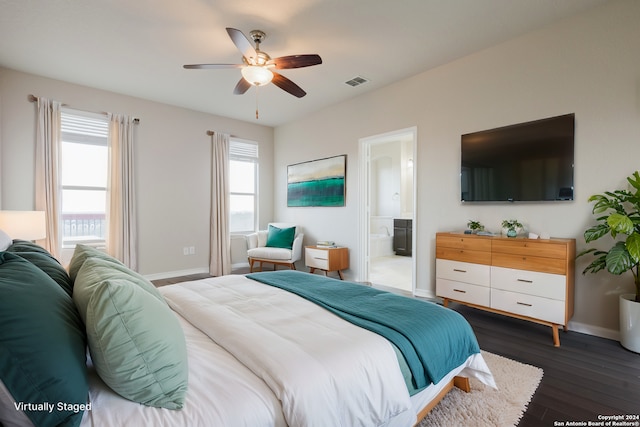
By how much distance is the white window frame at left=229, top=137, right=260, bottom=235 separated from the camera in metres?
5.68

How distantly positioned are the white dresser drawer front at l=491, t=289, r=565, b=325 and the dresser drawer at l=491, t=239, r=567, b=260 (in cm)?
38

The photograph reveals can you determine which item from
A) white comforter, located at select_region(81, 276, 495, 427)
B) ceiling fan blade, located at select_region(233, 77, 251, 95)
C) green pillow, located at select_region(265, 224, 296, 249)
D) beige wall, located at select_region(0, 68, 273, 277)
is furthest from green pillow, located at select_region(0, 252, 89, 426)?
green pillow, located at select_region(265, 224, 296, 249)

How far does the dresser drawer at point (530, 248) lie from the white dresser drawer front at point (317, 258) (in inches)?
91.9

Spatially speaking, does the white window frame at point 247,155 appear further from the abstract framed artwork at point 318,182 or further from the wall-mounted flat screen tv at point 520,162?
the wall-mounted flat screen tv at point 520,162


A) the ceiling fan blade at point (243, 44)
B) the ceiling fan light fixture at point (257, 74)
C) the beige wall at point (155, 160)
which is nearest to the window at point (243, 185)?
the beige wall at point (155, 160)

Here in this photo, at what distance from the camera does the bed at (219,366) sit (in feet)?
2.81

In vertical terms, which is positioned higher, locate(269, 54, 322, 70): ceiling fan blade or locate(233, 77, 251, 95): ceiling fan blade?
locate(233, 77, 251, 95): ceiling fan blade

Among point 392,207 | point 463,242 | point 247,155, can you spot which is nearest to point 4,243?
point 463,242

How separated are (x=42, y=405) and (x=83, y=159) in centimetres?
461

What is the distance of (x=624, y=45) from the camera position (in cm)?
246

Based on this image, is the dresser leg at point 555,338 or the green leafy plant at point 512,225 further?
the green leafy plant at point 512,225

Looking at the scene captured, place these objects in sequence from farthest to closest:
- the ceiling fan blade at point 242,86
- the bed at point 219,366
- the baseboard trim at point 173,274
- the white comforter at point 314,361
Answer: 1. the baseboard trim at point 173,274
2. the ceiling fan blade at point 242,86
3. the white comforter at point 314,361
4. the bed at point 219,366

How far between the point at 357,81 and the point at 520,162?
2206 mm

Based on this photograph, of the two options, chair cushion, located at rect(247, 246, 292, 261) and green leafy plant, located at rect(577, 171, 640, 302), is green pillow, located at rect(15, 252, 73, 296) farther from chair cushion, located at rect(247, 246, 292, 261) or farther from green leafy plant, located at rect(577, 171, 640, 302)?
chair cushion, located at rect(247, 246, 292, 261)
